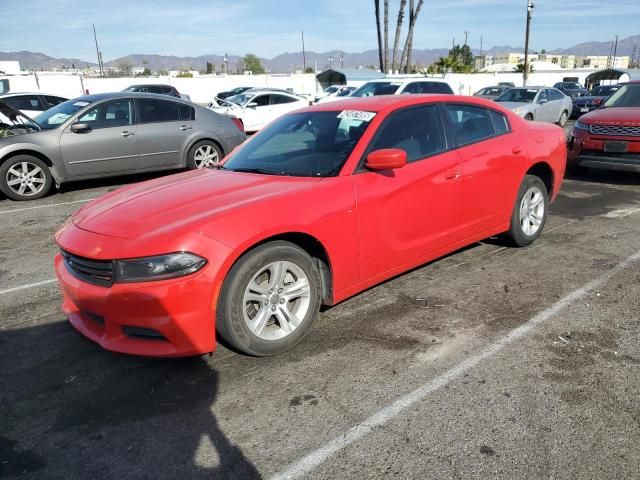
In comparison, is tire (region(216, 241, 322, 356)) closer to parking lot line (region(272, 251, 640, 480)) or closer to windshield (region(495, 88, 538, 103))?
parking lot line (region(272, 251, 640, 480))

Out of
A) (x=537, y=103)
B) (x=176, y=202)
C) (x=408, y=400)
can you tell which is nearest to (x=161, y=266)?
(x=176, y=202)

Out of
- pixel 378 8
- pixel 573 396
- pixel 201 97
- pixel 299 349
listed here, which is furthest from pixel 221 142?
pixel 378 8

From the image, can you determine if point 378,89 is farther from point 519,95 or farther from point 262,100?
point 519,95

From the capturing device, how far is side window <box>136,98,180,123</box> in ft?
29.3

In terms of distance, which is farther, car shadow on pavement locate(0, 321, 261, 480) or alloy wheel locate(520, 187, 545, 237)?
alloy wheel locate(520, 187, 545, 237)

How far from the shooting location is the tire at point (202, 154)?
30.6 ft

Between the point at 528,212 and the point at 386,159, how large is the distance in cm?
230

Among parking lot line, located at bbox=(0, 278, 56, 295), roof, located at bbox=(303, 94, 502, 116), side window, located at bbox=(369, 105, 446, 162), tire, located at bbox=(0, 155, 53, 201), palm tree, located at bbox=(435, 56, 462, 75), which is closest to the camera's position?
side window, located at bbox=(369, 105, 446, 162)

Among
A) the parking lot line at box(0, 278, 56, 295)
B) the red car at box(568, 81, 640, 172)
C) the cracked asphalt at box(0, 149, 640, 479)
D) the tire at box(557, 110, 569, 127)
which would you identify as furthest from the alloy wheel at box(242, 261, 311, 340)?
the tire at box(557, 110, 569, 127)

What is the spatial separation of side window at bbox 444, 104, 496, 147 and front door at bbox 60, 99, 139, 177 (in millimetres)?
6012

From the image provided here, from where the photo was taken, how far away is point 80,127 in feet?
26.5

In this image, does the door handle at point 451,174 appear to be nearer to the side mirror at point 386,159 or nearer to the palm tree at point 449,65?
the side mirror at point 386,159

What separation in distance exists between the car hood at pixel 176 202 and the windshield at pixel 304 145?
0.18 m

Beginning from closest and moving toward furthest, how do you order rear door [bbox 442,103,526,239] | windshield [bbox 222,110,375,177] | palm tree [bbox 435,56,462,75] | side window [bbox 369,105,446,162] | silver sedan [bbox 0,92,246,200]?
windshield [bbox 222,110,375,177] < side window [bbox 369,105,446,162] < rear door [bbox 442,103,526,239] < silver sedan [bbox 0,92,246,200] < palm tree [bbox 435,56,462,75]
